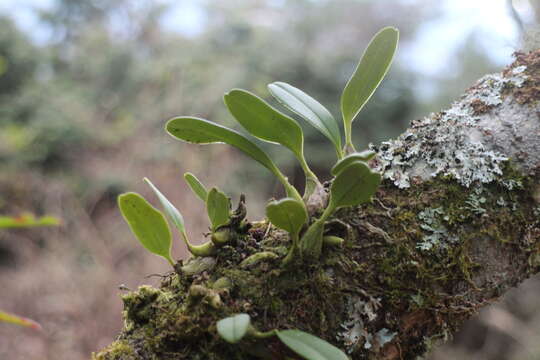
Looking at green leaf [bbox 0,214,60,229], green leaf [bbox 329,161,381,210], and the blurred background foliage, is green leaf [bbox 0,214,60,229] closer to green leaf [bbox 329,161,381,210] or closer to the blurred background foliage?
green leaf [bbox 329,161,381,210]

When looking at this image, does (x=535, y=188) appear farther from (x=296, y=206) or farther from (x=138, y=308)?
(x=138, y=308)

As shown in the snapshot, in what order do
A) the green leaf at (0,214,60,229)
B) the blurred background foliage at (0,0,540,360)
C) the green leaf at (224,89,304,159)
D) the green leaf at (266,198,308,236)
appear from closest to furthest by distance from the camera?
the green leaf at (0,214,60,229), the green leaf at (266,198,308,236), the green leaf at (224,89,304,159), the blurred background foliage at (0,0,540,360)

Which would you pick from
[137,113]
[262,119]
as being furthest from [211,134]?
[137,113]

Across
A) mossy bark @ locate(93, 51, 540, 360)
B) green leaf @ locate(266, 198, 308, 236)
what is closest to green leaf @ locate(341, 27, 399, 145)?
mossy bark @ locate(93, 51, 540, 360)

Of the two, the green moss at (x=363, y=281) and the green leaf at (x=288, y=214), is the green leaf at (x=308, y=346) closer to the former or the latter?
the green moss at (x=363, y=281)

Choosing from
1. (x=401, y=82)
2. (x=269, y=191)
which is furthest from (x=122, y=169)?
(x=401, y=82)
